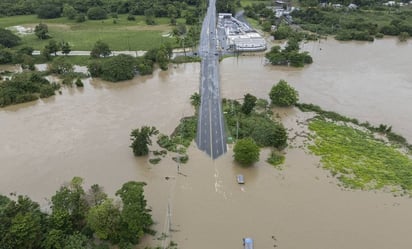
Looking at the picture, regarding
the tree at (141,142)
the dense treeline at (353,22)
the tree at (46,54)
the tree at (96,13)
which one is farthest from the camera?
the tree at (96,13)

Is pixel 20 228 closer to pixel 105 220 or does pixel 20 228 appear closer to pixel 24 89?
pixel 105 220

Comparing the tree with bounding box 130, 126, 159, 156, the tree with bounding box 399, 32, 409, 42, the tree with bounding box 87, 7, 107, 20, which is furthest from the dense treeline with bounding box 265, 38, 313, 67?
the tree with bounding box 87, 7, 107, 20

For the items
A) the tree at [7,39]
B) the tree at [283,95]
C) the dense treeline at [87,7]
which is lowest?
the tree at [283,95]

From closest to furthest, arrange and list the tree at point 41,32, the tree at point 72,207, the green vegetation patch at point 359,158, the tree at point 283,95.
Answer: the tree at point 72,207 < the green vegetation patch at point 359,158 < the tree at point 283,95 < the tree at point 41,32

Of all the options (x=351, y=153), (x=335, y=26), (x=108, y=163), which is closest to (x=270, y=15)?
(x=335, y=26)

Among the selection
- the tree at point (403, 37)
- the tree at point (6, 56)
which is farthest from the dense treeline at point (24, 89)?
the tree at point (403, 37)

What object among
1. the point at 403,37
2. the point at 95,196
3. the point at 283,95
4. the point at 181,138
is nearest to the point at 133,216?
the point at 95,196

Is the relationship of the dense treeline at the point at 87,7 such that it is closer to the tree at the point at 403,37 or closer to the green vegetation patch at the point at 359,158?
the tree at the point at 403,37

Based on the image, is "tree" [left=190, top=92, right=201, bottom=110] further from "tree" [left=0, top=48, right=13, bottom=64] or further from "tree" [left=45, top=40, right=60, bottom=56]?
"tree" [left=0, top=48, right=13, bottom=64]
